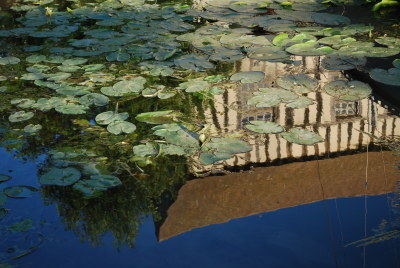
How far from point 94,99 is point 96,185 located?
0.89 m

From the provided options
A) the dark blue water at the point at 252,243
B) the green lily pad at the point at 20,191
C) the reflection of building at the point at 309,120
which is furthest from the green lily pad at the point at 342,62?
the green lily pad at the point at 20,191

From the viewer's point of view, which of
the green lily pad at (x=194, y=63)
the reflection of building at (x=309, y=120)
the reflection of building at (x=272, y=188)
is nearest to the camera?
the reflection of building at (x=272, y=188)

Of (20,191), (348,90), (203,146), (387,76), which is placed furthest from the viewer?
(387,76)

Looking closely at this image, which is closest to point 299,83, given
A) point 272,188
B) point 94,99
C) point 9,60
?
point 272,188

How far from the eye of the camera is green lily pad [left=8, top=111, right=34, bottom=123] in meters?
2.69

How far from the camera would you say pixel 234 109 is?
2.74 m

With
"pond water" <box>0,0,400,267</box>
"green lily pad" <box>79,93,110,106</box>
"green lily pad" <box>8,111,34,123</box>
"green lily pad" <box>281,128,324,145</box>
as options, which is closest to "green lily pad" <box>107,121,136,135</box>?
"pond water" <box>0,0,400,267</box>

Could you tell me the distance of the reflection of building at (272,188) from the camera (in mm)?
1937

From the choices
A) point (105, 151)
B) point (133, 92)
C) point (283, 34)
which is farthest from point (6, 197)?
point (283, 34)

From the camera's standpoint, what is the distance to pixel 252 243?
178cm

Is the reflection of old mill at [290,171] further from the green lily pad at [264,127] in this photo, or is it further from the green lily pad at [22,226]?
the green lily pad at [22,226]

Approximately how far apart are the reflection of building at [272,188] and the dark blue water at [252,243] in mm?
45

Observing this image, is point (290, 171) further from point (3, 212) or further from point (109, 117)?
point (3, 212)

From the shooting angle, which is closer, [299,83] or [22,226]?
[22,226]
